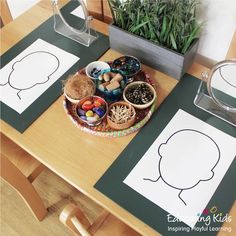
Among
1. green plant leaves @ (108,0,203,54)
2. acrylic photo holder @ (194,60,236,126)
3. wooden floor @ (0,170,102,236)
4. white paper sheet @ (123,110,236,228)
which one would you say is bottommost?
wooden floor @ (0,170,102,236)

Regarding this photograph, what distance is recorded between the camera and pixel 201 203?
70cm

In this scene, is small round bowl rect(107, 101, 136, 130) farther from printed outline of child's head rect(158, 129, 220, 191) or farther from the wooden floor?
the wooden floor

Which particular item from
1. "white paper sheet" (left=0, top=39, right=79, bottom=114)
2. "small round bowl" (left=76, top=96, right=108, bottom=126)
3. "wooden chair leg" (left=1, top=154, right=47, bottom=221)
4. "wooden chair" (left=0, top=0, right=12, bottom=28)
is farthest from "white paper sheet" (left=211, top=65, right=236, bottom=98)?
"wooden chair" (left=0, top=0, right=12, bottom=28)

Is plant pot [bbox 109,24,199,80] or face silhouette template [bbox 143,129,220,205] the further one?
plant pot [bbox 109,24,199,80]

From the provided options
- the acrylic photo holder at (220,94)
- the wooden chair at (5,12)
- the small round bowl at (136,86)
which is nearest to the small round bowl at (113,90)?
the small round bowl at (136,86)

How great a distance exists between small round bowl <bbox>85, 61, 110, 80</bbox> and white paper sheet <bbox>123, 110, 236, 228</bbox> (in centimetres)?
27

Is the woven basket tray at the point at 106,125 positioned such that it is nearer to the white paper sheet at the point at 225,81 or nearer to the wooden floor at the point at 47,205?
the white paper sheet at the point at 225,81

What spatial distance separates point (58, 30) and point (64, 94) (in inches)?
13.1

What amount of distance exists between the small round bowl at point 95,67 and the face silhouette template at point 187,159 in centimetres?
31

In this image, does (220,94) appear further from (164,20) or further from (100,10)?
(100,10)

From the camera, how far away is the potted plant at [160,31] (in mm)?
847

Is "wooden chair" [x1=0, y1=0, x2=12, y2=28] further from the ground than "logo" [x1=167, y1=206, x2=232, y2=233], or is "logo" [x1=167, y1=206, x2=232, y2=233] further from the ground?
"wooden chair" [x1=0, y1=0, x2=12, y2=28]

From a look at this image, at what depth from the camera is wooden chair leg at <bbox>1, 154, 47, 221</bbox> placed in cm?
83

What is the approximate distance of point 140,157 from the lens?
0.77 meters
